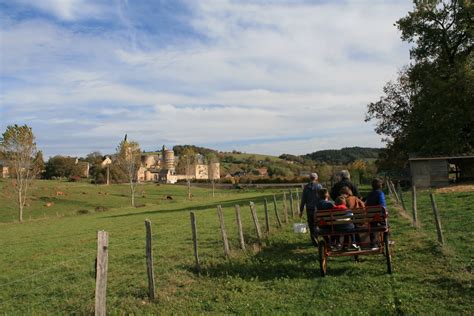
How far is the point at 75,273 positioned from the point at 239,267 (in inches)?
192

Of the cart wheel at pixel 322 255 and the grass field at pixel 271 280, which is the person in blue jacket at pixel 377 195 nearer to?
the grass field at pixel 271 280

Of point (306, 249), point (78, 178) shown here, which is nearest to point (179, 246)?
point (306, 249)

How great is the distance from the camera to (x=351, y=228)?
8992 millimetres

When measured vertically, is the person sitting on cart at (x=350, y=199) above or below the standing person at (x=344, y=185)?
below

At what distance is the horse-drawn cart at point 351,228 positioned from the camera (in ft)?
28.6

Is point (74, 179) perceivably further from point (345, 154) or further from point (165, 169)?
point (345, 154)

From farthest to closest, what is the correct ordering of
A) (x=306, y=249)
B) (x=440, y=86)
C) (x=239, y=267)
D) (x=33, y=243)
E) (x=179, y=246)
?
(x=440, y=86) → (x=33, y=243) → (x=179, y=246) → (x=306, y=249) → (x=239, y=267)

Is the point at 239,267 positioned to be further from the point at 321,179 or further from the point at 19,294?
the point at 321,179

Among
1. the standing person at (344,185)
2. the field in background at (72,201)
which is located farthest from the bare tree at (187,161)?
the standing person at (344,185)

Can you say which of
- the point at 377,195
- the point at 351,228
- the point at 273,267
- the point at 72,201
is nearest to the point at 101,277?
the point at 273,267

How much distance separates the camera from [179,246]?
47.3 ft

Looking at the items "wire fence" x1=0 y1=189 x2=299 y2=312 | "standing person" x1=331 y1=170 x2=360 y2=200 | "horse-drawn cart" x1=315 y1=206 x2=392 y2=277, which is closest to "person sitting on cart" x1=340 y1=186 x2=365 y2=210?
"standing person" x1=331 y1=170 x2=360 y2=200

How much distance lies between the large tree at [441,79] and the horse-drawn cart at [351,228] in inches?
1005

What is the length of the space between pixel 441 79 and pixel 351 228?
28.2 meters
